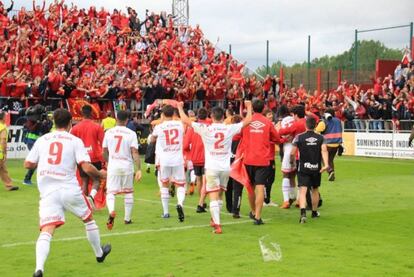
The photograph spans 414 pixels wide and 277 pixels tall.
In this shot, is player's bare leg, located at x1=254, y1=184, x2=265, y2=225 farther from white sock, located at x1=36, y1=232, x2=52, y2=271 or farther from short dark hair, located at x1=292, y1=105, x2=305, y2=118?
white sock, located at x1=36, y1=232, x2=52, y2=271

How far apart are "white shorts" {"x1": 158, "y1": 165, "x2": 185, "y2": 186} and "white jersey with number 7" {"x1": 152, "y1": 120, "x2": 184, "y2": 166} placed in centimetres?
8

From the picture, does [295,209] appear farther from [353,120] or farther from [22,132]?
[353,120]

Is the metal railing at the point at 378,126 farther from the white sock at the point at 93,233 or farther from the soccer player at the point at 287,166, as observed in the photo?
the white sock at the point at 93,233

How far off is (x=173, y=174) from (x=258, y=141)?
6.04ft

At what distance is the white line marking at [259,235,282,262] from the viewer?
10.2 m

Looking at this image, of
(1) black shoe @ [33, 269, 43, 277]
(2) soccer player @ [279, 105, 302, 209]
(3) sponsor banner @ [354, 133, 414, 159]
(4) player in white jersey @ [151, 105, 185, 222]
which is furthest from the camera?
(3) sponsor banner @ [354, 133, 414, 159]

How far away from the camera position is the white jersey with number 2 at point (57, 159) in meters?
9.04

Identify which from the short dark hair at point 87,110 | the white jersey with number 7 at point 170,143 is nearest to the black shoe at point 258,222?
the white jersey with number 7 at point 170,143

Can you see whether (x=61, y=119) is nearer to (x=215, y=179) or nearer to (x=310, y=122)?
(x=215, y=179)

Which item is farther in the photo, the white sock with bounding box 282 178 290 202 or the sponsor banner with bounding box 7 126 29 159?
the sponsor banner with bounding box 7 126 29 159

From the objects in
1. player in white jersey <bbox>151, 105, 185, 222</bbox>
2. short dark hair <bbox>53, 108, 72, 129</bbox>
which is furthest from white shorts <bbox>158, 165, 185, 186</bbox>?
short dark hair <bbox>53, 108, 72, 129</bbox>

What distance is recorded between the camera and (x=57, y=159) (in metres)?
9.03

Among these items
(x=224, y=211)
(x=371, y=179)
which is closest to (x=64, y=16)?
(x=371, y=179)

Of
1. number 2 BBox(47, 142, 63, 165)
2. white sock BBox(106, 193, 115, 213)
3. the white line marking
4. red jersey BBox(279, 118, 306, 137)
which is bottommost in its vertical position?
the white line marking
